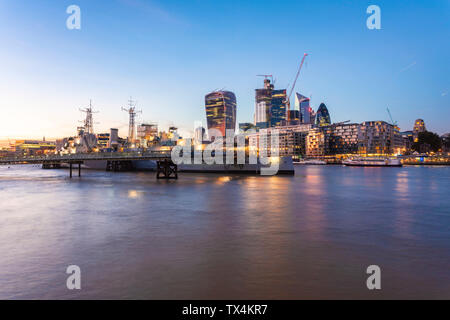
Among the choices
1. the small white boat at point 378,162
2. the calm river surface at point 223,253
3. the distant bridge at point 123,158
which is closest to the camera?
the calm river surface at point 223,253

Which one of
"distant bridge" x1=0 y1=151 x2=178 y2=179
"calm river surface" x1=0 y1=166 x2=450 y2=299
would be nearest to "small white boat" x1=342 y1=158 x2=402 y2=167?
"distant bridge" x1=0 y1=151 x2=178 y2=179

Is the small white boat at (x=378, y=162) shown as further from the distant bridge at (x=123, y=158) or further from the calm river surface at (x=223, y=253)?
the calm river surface at (x=223, y=253)

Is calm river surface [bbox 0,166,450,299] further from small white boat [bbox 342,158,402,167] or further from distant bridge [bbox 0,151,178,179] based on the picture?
small white boat [bbox 342,158,402,167]

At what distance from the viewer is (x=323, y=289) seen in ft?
31.9

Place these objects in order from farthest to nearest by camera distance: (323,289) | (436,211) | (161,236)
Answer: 1. (436,211)
2. (161,236)
3. (323,289)

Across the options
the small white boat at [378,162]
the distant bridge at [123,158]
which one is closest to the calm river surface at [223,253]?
the distant bridge at [123,158]

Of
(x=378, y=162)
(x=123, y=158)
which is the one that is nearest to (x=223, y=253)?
(x=123, y=158)

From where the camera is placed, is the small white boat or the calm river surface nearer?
the calm river surface

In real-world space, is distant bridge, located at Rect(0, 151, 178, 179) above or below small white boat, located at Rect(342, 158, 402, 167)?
above

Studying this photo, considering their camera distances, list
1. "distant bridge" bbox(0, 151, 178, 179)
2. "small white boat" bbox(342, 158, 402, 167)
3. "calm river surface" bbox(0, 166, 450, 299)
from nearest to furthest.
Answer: "calm river surface" bbox(0, 166, 450, 299)
"distant bridge" bbox(0, 151, 178, 179)
"small white boat" bbox(342, 158, 402, 167)

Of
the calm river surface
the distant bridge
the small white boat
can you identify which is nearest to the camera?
the calm river surface

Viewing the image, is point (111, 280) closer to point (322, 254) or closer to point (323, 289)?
point (323, 289)

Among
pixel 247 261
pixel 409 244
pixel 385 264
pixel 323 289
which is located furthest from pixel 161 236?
pixel 409 244
